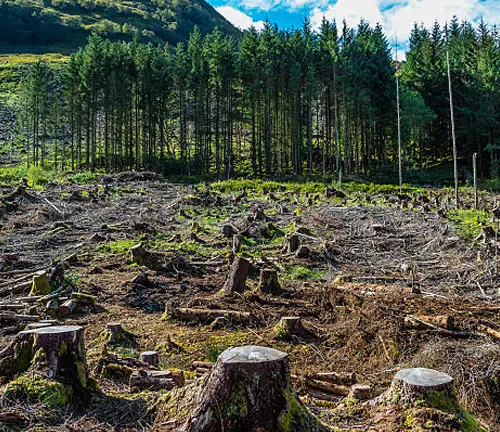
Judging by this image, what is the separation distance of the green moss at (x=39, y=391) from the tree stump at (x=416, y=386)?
2475mm

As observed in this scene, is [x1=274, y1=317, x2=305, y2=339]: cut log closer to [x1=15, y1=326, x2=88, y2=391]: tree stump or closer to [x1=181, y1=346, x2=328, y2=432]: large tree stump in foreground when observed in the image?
[x1=15, y1=326, x2=88, y2=391]: tree stump

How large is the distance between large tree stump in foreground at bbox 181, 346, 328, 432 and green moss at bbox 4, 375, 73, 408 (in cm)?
118

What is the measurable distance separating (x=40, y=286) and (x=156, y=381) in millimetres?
4867

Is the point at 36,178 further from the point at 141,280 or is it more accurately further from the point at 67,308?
the point at 67,308

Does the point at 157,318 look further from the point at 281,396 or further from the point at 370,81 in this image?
the point at 370,81

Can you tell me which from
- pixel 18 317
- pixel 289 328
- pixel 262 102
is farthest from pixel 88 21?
pixel 289 328

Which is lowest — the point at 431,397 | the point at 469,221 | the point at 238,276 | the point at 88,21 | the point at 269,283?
the point at 431,397

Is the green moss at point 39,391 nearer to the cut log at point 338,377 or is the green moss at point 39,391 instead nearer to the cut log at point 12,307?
the cut log at point 338,377

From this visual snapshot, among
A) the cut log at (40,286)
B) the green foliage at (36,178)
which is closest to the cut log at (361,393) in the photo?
the cut log at (40,286)

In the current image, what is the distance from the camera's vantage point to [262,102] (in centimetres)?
4222

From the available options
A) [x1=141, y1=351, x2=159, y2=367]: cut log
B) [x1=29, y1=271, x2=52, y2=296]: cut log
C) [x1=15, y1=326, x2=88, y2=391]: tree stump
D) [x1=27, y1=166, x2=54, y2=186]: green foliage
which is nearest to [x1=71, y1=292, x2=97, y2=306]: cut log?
[x1=29, y1=271, x2=52, y2=296]: cut log

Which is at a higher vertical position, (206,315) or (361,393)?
(206,315)

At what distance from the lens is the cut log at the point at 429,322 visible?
6.26m

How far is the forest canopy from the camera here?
1564 inches
